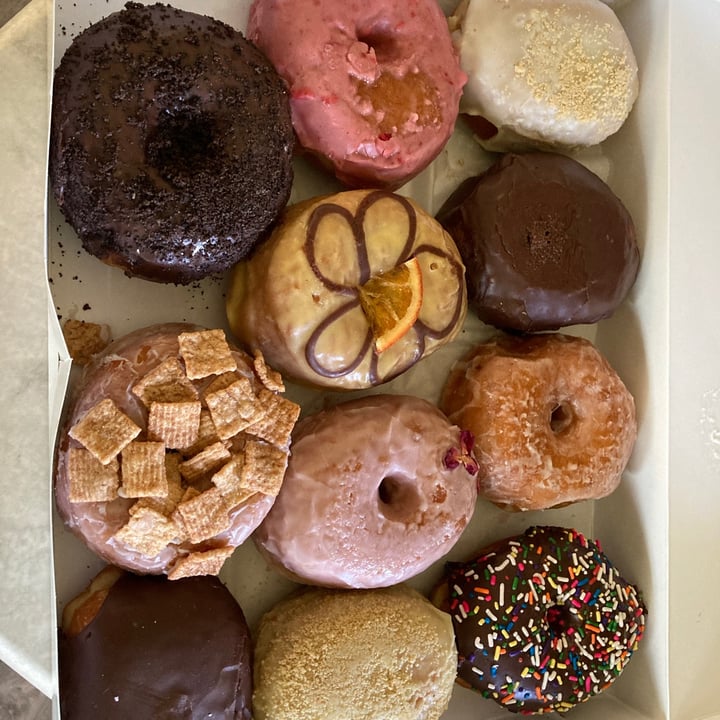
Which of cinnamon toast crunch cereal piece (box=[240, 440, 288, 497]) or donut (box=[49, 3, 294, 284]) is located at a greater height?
donut (box=[49, 3, 294, 284])

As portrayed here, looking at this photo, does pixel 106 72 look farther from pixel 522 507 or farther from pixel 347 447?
pixel 522 507

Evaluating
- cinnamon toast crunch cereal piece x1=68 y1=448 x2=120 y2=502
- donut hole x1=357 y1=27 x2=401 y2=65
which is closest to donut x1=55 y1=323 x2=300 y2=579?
cinnamon toast crunch cereal piece x1=68 y1=448 x2=120 y2=502

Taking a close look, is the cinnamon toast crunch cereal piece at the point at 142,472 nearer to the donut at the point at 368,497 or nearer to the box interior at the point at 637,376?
the donut at the point at 368,497

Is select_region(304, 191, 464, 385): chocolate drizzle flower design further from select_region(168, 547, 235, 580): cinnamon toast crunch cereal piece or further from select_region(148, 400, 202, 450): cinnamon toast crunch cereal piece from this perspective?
select_region(168, 547, 235, 580): cinnamon toast crunch cereal piece

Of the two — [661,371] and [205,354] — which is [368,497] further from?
[661,371]

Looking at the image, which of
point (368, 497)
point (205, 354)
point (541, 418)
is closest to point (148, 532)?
point (205, 354)

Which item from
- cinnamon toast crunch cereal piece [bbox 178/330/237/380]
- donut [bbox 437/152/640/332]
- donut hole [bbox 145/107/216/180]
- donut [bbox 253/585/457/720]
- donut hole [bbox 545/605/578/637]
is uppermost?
donut hole [bbox 145/107/216/180]

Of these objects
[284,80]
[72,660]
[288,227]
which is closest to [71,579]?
[72,660]
